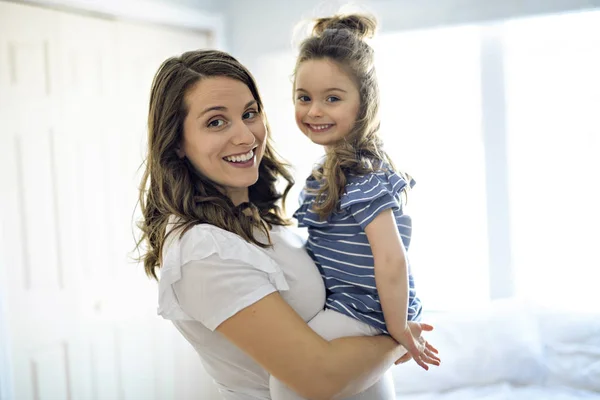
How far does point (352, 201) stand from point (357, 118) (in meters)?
0.27

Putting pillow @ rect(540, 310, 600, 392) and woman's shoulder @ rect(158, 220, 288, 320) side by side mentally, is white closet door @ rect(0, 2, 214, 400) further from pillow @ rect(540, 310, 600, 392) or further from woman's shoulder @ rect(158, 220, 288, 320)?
pillow @ rect(540, 310, 600, 392)

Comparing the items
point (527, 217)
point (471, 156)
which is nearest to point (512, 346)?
point (527, 217)

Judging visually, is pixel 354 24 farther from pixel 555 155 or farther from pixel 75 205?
pixel 555 155

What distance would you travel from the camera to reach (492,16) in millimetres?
2680

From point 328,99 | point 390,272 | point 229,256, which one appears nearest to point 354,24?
point 328,99

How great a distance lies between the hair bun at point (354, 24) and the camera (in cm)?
161

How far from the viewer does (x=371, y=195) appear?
1344 millimetres

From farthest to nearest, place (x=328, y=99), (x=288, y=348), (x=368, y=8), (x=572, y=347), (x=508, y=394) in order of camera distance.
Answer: (x=368, y=8)
(x=572, y=347)
(x=508, y=394)
(x=328, y=99)
(x=288, y=348)

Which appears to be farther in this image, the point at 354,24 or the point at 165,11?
the point at 165,11

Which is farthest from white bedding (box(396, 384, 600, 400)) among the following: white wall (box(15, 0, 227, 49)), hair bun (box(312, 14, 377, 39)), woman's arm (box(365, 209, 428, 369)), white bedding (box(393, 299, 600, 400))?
white wall (box(15, 0, 227, 49))

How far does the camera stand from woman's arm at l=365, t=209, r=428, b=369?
1336 millimetres

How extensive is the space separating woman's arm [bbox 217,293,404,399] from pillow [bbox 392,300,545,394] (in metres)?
1.46

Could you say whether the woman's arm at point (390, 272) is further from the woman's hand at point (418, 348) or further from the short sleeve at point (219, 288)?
the short sleeve at point (219, 288)

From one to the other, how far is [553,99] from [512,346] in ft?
3.68
